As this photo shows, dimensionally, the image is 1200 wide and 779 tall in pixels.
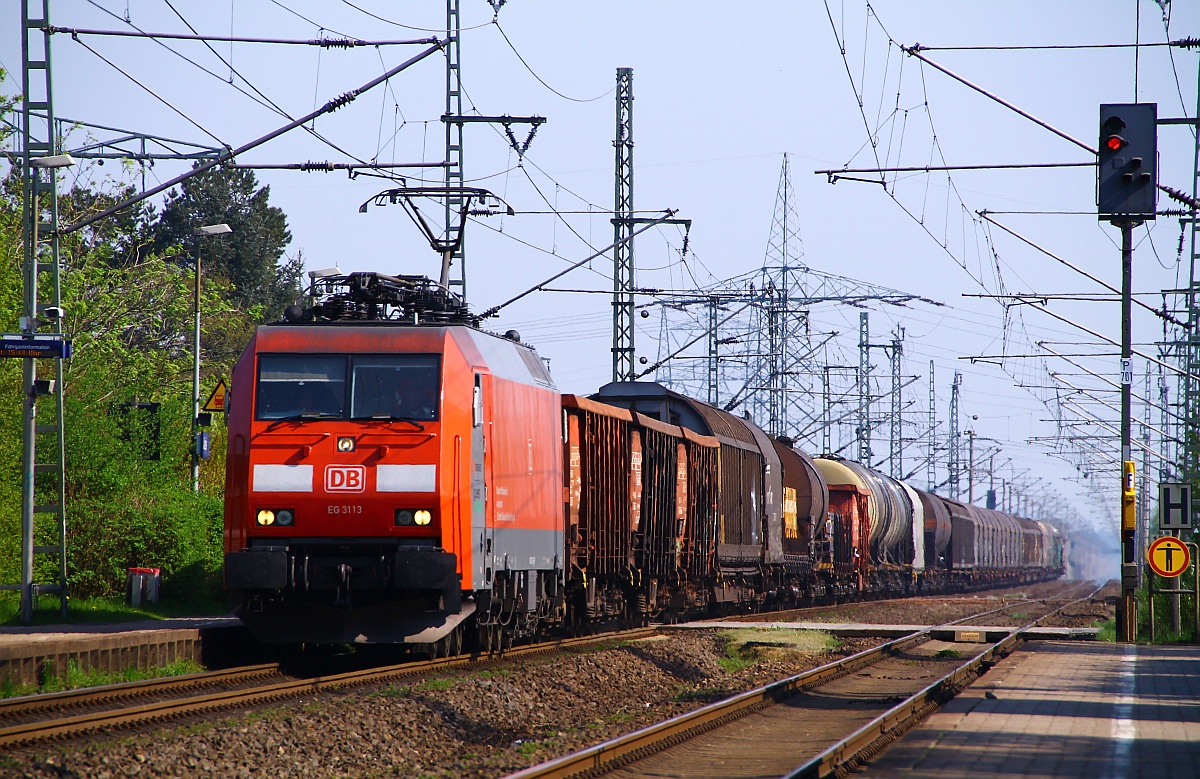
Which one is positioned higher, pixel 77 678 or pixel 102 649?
pixel 102 649

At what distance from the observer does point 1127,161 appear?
16.9m

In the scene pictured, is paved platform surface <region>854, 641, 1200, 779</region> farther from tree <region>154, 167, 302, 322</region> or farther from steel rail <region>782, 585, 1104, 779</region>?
tree <region>154, 167, 302, 322</region>

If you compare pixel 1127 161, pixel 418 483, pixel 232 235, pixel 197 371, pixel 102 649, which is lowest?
pixel 102 649

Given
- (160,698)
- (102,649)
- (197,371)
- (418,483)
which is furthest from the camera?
(197,371)

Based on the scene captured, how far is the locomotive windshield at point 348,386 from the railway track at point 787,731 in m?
4.45

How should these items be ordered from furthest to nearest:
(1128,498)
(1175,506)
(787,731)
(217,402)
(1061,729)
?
(217,402) < (1128,498) < (1175,506) < (787,731) < (1061,729)

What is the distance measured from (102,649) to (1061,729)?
943 centimetres

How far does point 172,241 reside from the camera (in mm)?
73688

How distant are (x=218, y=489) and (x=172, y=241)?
151 ft

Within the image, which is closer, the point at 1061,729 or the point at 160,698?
the point at 1061,729

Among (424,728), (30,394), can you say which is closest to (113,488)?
(30,394)

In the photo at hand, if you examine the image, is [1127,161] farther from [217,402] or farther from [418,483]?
[217,402]

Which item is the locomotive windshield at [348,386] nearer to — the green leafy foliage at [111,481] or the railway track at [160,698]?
the railway track at [160,698]

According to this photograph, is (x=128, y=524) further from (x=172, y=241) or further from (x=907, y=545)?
(x=172, y=241)
